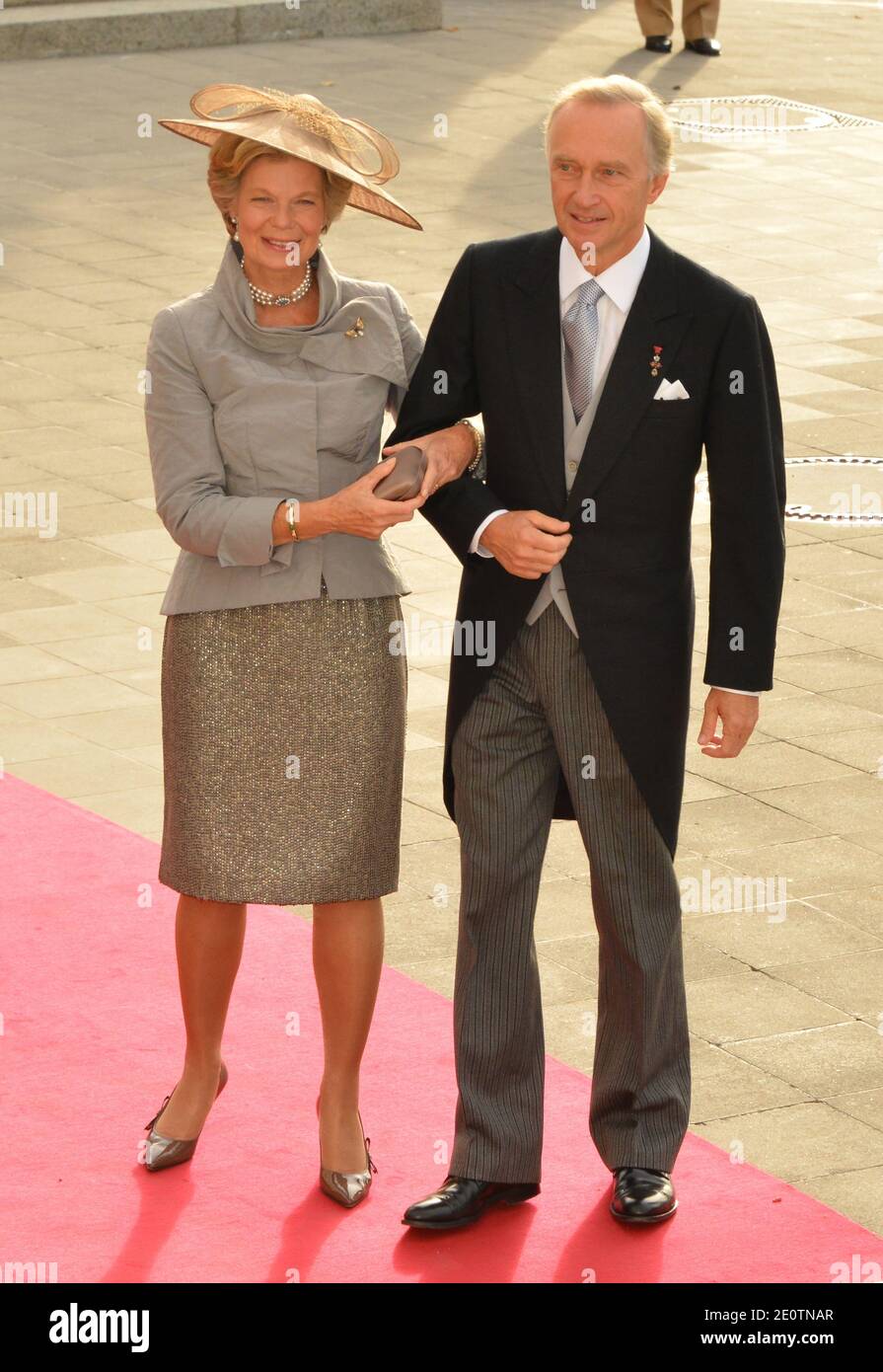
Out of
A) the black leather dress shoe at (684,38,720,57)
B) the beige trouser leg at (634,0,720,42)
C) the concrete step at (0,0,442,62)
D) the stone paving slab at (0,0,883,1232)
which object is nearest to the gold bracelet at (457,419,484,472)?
the stone paving slab at (0,0,883,1232)

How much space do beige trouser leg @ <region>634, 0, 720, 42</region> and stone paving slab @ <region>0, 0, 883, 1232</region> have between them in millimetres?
346

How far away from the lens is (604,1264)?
15.2 feet

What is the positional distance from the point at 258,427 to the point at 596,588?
0.76 m

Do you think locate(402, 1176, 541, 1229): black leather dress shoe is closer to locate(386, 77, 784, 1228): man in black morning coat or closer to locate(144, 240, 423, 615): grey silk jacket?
locate(386, 77, 784, 1228): man in black morning coat

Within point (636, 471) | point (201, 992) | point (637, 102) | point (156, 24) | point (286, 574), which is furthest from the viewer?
point (156, 24)

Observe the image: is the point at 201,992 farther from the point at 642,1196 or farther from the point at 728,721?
the point at 728,721

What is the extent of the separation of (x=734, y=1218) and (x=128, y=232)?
1122cm

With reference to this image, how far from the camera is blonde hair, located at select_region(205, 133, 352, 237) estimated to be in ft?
15.1

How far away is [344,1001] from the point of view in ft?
16.1

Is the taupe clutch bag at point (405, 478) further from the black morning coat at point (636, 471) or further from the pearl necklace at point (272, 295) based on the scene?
the pearl necklace at point (272, 295)

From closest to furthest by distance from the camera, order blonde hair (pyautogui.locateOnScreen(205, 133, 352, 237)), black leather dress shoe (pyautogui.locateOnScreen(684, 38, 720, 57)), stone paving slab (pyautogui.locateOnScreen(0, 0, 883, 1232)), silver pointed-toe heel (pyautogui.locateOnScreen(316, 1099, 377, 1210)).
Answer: blonde hair (pyautogui.locateOnScreen(205, 133, 352, 237)) → silver pointed-toe heel (pyautogui.locateOnScreen(316, 1099, 377, 1210)) → stone paving slab (pyautogui.locateOnScreen(0, 0, 883, 1232)) → black leather dress shoe (pyautogui.locateOnScreen(684, 38, 720, 57))

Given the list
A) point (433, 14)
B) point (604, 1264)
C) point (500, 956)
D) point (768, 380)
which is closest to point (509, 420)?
point (768, 380)

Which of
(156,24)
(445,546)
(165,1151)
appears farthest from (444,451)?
(156,24)

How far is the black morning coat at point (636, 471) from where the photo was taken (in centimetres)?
452
